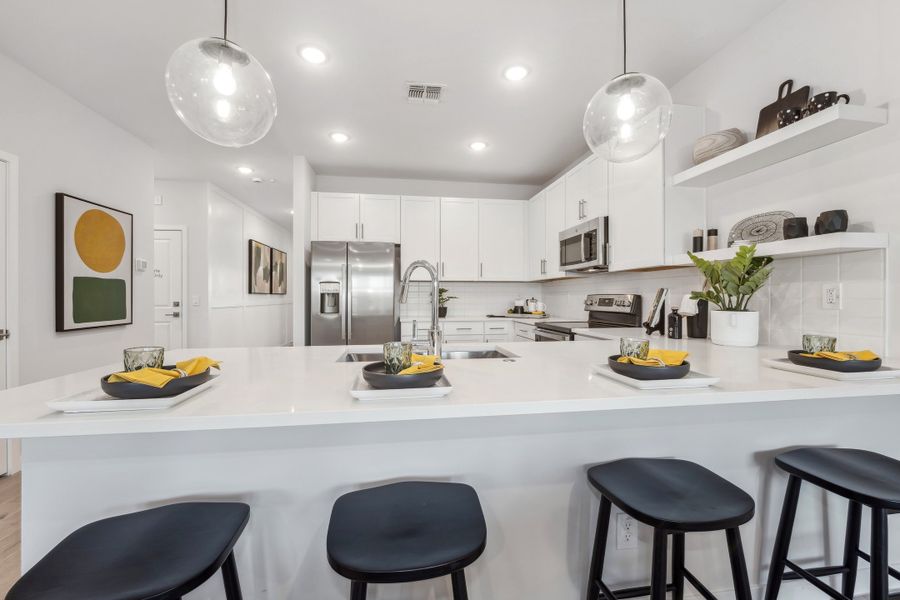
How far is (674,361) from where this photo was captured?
1.16 meters

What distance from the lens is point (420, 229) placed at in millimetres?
4262

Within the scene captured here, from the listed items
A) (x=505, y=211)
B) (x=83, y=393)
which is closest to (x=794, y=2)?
(x=505, y=211)

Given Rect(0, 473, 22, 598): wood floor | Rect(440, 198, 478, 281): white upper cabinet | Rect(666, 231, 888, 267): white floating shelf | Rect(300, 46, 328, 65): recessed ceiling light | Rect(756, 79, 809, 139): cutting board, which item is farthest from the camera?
Rect(440, 198, 478, 281): white upper cabinet

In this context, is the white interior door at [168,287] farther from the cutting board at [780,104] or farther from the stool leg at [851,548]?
the stool leg at [851,548]

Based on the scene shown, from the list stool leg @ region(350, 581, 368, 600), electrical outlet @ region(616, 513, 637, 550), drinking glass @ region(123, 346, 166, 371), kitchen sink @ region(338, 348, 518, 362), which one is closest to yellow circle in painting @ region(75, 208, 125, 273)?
kitchen sink @ region(338, 348, 518, 362)

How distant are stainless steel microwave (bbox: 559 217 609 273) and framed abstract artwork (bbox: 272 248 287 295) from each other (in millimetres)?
5983

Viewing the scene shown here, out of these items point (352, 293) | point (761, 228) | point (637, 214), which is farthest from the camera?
point (352, 293)

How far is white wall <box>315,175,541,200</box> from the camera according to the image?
14.7ft

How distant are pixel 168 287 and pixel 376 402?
5.17 meters

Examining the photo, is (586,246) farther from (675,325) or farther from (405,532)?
(405,532)

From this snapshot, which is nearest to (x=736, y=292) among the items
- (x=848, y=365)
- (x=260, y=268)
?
(x=848, y=365)

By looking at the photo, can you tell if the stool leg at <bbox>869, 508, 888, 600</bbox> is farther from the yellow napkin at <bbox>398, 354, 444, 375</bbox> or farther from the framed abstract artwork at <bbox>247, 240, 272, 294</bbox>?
the framed abstract artwork at <bbox>247, 240, 272, 294</bbox>

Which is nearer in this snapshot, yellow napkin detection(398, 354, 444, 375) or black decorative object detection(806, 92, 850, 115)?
yellow napkin detection(398, 354, 444, 375)

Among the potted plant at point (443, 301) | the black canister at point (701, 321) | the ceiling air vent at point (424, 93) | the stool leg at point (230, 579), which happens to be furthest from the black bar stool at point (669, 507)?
the potted plant at point (443, 301)
